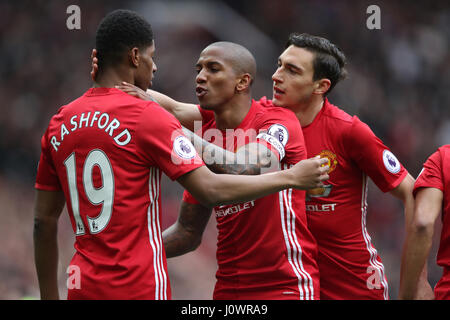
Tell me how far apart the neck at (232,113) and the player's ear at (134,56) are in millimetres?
1059

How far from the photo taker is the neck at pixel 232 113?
452 cm

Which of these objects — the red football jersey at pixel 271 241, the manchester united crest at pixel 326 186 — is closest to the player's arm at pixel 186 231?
the red football jersey at pixel 271 241

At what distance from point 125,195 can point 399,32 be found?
1073 centimetres

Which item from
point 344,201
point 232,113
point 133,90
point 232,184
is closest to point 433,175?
point 344,201

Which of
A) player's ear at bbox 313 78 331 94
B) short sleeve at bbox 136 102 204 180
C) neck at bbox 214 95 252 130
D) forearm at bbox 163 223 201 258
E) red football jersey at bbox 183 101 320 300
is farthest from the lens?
player's ear at bbox 313 78 331 94

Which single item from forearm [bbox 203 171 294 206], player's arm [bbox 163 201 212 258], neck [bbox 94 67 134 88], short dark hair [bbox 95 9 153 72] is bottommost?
player's arm [bbox 163 201 212 258]

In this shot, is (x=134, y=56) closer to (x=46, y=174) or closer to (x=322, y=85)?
(x=46, y=174)

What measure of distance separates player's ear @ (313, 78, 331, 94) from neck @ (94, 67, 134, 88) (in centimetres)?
166

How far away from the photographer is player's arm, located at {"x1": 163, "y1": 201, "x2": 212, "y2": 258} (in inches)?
185

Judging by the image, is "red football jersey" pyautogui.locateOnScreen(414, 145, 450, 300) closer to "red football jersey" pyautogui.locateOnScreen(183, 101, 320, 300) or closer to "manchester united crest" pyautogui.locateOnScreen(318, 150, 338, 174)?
"manchester united crest" pyautogui.locateOnScreen(318, 150, 338, 174)

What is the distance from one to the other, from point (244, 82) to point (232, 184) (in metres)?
1.39

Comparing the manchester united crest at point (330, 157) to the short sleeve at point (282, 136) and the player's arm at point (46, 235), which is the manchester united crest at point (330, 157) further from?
the player's arm at point (46, 235)

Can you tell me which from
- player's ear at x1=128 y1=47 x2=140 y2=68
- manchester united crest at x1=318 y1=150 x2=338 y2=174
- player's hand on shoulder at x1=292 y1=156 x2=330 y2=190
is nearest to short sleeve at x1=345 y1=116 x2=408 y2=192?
manchester united crest at x1=318 y1=150 x2=338 y2=174

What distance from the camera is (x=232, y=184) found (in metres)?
3.43
